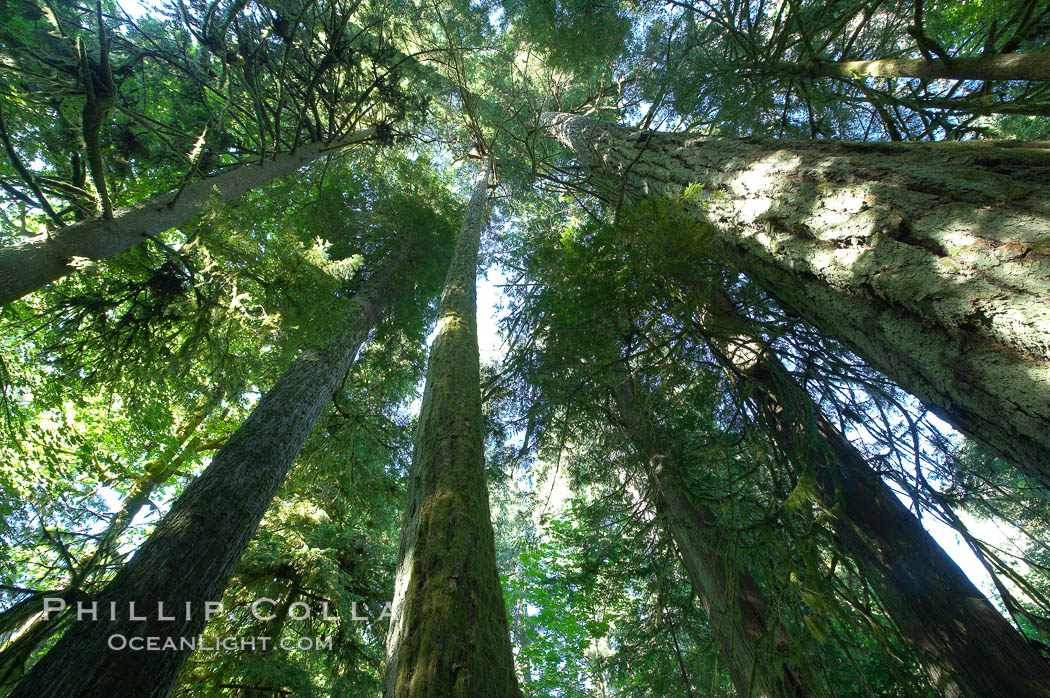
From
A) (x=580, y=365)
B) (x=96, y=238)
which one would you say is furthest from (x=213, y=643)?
(x=580, y=365)

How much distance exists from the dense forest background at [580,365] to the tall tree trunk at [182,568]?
0.03 metres

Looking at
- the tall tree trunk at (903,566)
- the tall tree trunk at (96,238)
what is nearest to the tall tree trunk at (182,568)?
the tall tree trunk at (96,238)

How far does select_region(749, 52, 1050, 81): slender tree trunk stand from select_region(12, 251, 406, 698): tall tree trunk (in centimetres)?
587

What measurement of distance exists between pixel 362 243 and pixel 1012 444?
8510mm

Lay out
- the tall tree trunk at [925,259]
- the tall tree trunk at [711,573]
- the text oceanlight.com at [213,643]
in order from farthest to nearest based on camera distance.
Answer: the tall tree trunk at [711,573] → the text oceanlight.com at [213,643] → the tall tree trunk at [925,259]

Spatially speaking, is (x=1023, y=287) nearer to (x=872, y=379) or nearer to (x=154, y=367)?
(x=872, y=379)

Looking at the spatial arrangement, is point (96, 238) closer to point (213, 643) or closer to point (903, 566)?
point (213, 643)

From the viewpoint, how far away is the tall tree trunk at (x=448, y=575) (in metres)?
1.11

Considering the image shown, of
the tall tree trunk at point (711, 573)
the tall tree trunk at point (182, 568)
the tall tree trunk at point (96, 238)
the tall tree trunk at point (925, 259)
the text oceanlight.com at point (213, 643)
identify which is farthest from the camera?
the tall tree trunk at point (96, 238)

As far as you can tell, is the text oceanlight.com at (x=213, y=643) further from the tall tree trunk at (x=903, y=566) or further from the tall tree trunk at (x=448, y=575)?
the tall tree trunk at (x=903, y=566)

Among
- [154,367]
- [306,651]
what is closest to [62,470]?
[154,367]

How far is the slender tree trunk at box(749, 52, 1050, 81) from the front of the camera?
2391 mm

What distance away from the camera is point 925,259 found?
4.32 feet

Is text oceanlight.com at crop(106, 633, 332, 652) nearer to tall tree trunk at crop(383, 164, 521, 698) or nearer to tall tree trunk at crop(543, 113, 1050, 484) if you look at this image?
tall tree trunk at crop(383, 164, 521, 698)
